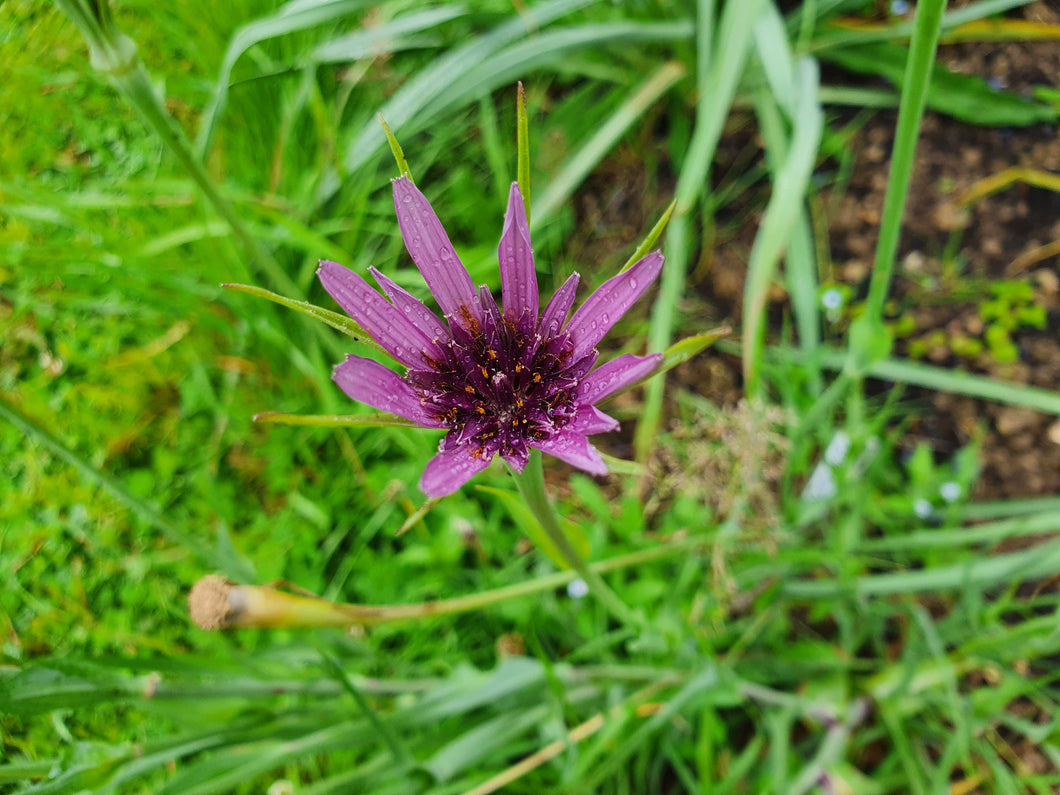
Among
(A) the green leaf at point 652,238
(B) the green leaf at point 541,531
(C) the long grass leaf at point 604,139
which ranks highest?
(A) the green leaf at point 652,238

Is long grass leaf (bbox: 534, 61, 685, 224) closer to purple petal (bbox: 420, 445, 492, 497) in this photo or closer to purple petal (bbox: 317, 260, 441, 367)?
purple petal (bbox: 317, 260, 441, 367)

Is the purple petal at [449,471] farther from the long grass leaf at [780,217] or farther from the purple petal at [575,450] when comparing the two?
the long grass leaf at [780,217]

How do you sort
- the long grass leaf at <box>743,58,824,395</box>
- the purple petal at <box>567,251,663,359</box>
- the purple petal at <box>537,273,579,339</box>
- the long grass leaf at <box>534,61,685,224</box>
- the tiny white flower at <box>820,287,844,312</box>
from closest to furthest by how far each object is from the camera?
the purple petal at <box>567,251,663,359</box> → the purple petal at <box>537,273,579,339</box> → the long grass leaf at <box>743,58,824,395</box> → the tiny white flower at <box>820,287,844,312</box> → the long grass leaf at <box>534,61,685,224</box>

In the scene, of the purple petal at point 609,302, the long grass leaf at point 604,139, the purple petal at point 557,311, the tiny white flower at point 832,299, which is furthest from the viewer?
the long grass leaf at point 604,139

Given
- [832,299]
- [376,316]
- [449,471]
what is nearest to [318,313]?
[376,316]

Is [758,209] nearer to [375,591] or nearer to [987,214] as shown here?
[987,214]

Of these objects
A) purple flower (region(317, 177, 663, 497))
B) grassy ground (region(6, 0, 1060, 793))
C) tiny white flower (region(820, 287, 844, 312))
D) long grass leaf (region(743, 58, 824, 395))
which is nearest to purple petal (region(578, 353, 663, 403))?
purple flower (region(317, 177, 663, 497))

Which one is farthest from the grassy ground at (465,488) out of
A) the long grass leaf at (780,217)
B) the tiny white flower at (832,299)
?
the tiny white flower at (832,299)
